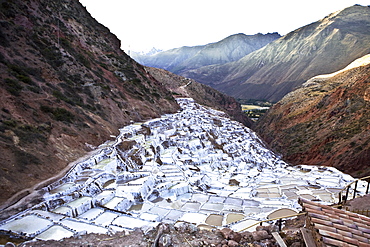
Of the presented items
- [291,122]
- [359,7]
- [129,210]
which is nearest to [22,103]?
[129,210]

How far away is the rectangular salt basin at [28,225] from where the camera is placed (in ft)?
23.7

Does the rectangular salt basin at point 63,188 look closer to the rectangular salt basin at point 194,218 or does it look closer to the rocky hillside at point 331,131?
the rectangular salt basin at point 194,218

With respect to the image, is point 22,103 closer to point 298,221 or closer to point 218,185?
point 218,185

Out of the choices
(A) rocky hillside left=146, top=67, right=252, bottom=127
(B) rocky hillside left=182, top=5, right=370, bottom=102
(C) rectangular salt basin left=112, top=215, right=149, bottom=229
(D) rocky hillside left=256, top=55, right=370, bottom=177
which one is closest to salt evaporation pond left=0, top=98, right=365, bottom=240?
(C) rectangular salt basin left=112, top=215, right=149, bottom=229

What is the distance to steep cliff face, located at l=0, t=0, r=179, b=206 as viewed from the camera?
1085 centimetres

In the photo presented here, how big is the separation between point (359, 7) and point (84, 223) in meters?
140

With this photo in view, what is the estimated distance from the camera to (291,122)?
121 ft

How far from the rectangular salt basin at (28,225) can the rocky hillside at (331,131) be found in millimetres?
20232

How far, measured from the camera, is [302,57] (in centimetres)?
10744

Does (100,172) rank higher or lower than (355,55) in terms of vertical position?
lower

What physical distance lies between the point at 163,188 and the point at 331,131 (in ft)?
71.7

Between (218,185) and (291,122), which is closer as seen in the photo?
(218,185)

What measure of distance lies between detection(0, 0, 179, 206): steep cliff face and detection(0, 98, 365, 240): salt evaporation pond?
124 cm

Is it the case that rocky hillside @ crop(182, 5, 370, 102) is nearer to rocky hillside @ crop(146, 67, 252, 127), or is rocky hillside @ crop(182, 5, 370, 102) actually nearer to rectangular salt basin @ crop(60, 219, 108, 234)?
rocky hillside @ crop(146, 67, 252, 127)
